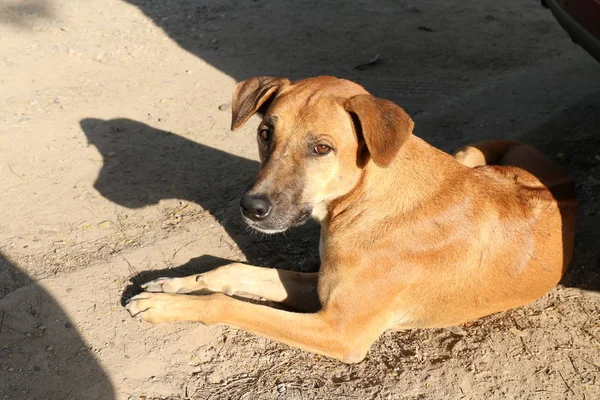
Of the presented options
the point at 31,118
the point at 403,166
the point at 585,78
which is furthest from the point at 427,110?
the point at 31,118

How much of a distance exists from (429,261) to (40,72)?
6.09m

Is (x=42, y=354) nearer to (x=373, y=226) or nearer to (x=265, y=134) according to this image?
(x=265, y=134)

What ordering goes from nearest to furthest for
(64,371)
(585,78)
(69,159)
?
(64,371) → (69,159) → (585,78)

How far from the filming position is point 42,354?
4203mm

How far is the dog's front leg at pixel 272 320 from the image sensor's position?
4.24 meters

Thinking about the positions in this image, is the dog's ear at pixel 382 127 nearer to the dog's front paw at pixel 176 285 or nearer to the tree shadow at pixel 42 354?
the dog's front paw at pixel 176 285

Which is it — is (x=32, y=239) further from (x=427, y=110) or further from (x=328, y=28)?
(x=328, y=28)

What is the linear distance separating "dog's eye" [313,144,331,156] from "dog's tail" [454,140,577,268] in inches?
74.0

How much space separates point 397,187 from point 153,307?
188 centimetres

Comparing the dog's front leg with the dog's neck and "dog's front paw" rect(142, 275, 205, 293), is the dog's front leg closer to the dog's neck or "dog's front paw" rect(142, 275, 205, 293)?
"dog's front paw" rect(142, 275, 205, 293)

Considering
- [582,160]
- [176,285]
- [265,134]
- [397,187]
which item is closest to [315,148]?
[265,134]

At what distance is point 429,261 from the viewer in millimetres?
4387

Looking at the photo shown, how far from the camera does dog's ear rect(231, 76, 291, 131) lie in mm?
4633

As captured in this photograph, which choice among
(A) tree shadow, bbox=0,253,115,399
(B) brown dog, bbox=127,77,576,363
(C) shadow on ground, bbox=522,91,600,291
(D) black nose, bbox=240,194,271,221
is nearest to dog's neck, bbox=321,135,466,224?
(B) brown dog, bbox=127,77,576,363
